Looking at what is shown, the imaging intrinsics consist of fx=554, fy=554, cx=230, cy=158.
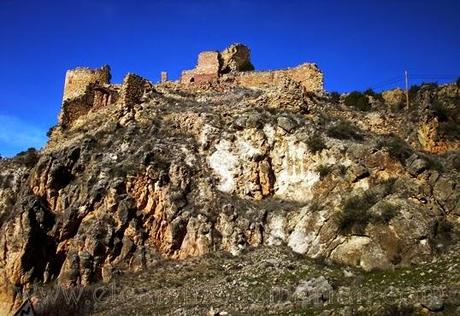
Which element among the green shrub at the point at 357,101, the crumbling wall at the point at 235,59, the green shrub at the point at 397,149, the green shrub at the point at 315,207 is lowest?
the green shrub at the point at 315,207

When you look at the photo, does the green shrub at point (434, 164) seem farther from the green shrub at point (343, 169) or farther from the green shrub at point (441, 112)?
the green shrub at point (441, 112)

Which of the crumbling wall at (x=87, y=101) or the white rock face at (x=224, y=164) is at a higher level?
the crumbling wall at (x=87, y=101)

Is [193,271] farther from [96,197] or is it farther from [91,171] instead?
[91,171]

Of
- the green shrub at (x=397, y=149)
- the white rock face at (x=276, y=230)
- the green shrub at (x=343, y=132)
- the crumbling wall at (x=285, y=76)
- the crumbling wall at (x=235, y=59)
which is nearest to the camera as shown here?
the white rock face at (x=276, y=230)

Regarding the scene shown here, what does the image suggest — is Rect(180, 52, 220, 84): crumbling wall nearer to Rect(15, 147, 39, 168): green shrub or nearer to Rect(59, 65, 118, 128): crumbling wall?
Rect(59, 65, 118, 128): crumbling wall

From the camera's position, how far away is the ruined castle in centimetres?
3422

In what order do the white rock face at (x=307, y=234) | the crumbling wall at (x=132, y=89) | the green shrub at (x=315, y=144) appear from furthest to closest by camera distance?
the crumbling wall at (x=132, y=89), the green shrub at (x=315, y=144), the white rock face at (x=307, y=234)

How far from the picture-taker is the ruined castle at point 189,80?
34219 millimetres

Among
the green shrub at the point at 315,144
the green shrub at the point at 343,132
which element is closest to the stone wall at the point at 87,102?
the green shrub at the point at 315,144

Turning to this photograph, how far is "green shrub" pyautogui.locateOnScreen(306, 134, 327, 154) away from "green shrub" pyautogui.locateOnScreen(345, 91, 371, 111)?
7935mm

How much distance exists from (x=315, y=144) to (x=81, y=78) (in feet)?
66.2

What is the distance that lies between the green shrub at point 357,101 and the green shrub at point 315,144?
7.93m

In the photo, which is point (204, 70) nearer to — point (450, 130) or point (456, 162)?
point (450, 130)

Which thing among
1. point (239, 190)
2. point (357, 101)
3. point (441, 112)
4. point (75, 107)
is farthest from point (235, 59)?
point (441, 112)
